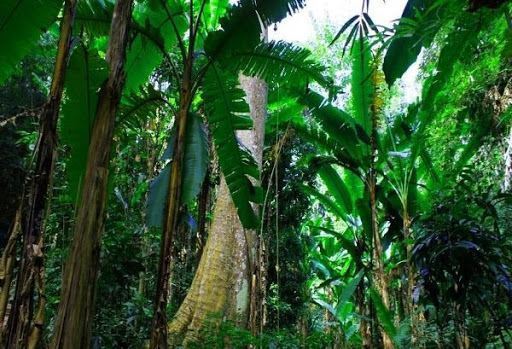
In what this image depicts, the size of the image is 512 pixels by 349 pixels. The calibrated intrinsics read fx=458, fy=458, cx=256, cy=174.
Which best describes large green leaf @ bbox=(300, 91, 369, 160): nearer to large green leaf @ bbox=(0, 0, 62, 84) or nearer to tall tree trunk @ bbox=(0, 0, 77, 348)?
large green leaf @ bbox=(0, 0, 62, 84)

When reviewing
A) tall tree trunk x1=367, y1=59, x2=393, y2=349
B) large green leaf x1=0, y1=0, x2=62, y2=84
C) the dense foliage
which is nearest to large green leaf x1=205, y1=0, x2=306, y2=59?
the dense foliage

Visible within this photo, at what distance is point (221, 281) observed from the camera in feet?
14.3

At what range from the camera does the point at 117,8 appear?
1860 mm

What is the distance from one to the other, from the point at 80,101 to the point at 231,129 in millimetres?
1236

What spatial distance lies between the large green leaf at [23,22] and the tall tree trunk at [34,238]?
1001 mm

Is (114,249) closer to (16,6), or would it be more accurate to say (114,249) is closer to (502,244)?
(16,6)

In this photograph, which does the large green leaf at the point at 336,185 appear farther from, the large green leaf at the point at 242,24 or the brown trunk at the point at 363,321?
the large green leaf at the point at 242,24

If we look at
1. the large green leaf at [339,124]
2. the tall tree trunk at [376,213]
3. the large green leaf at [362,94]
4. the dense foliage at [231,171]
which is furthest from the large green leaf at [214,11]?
the tall tree trunk at [376,213]

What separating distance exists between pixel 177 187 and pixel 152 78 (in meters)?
4.57

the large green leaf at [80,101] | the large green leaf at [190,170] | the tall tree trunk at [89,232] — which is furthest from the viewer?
the large green leaf at [190,170]

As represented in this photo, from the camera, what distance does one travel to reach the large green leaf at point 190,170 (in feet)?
12.0

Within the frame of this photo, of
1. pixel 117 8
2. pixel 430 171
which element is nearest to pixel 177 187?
pixel 117 8

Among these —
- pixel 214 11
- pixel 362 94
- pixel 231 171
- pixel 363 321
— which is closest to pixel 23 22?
pixel 231 171

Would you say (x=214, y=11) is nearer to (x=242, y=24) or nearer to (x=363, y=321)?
(x=242, y=24)
